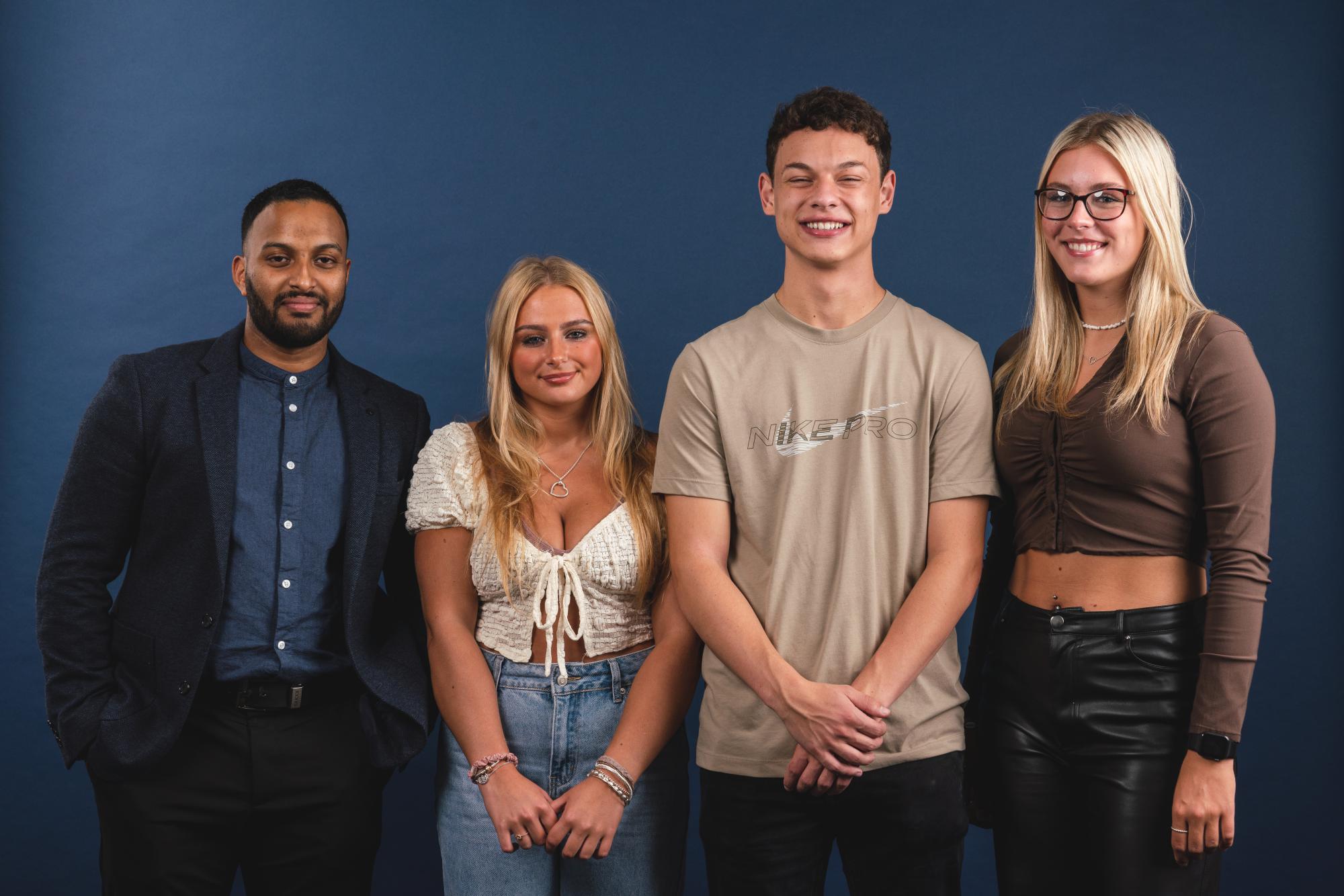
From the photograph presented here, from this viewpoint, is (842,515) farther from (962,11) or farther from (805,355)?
(962,11)

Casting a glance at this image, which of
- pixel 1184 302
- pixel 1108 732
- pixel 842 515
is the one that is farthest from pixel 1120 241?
pixel 1108 732

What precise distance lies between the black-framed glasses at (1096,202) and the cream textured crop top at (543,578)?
105cm

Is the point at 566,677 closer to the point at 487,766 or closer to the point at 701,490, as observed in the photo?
the point at 487,766

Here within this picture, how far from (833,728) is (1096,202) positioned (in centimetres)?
105

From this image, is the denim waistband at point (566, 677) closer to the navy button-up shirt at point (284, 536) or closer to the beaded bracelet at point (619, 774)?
the beaded bracelet at point (619, 774)

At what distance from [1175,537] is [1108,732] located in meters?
0.36

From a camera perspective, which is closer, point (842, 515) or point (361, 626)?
point (842, 515)

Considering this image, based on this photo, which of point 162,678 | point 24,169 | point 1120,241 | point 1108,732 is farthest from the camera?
point 24,169

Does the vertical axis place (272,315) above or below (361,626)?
above

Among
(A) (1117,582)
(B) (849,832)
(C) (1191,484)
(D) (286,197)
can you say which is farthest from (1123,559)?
(D) (286,197)

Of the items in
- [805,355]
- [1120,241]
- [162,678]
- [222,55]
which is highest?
[222,55]

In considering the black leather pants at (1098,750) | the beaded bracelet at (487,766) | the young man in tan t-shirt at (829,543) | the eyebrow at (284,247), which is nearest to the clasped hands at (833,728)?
the young man in tan t-shirt at (829,543)

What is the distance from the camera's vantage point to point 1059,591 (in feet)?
6.60

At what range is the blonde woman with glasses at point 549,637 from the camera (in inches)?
88.7
